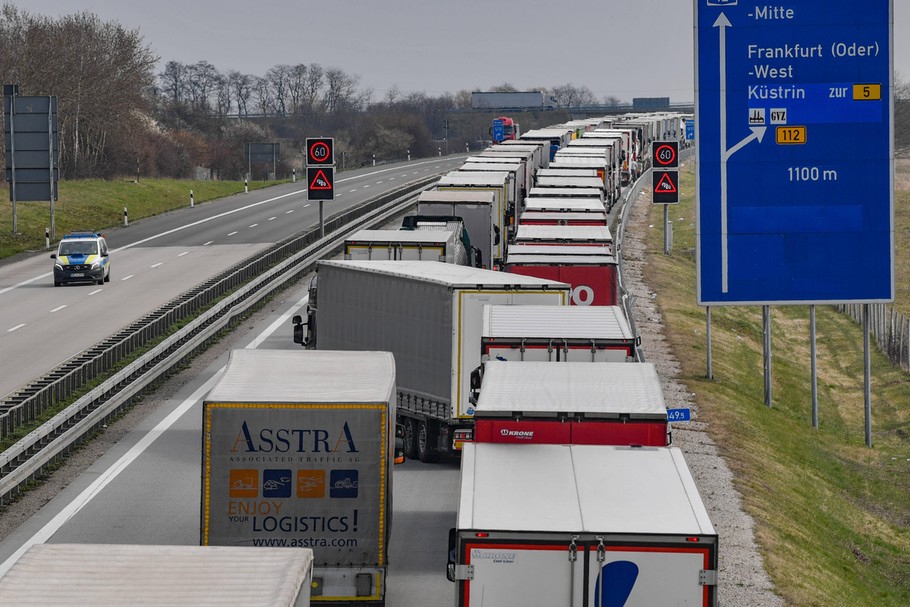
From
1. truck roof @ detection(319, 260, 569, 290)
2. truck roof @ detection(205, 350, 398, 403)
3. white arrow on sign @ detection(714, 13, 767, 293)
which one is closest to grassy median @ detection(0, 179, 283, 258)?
truck roof @ detection(319, 260, 569, 290)

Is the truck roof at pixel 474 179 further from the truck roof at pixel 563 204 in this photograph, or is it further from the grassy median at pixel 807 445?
the grassy median at pixel 807 445

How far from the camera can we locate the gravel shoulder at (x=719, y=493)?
1673 cm

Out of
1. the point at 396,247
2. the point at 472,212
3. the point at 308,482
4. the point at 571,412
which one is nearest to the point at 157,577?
the point at 308,482

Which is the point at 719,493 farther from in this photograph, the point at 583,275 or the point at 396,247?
the point at 396,247

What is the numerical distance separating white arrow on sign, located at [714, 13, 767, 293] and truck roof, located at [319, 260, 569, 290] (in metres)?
2.46

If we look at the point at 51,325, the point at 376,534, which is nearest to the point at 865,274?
the point at 376,534

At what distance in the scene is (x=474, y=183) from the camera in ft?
153

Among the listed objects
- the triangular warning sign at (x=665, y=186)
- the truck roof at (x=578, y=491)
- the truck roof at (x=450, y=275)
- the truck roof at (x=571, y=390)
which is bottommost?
the truck roof at (x=578, y=491)

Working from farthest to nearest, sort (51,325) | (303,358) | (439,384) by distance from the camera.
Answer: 1. (51,325)
2. (439,384)
3. (303,358)

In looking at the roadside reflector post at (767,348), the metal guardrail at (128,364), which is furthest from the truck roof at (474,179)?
the roadside reflector post at (767,348)

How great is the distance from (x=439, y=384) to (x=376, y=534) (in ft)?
24.6

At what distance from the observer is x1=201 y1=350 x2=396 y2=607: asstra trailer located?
1546cm

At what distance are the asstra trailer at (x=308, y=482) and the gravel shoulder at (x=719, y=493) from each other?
12.7 ft

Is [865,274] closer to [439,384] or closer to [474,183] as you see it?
[439,384]
